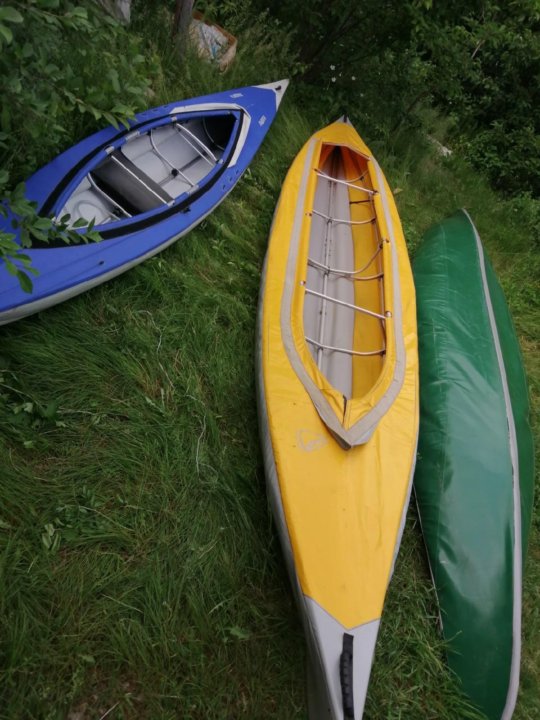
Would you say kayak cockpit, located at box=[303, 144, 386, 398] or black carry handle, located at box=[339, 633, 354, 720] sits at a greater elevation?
kayak cockpit, located at box=[303, 144, 386, 398]

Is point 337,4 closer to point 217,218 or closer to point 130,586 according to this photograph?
point 217,218

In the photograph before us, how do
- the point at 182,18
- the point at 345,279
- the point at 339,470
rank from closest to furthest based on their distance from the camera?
the point at 339,470 < the point at 345,279 < the point at 182,18

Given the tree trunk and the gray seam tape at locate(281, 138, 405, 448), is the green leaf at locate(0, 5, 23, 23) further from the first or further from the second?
the tree trunk

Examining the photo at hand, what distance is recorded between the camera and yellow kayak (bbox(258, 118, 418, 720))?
74.5 inches

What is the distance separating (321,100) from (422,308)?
274 cm

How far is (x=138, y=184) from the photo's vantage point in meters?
3.07

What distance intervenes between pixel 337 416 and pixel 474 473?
88cm

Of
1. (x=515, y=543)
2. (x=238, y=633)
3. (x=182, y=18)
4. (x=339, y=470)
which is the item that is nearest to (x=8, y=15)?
(x=339, y=470)

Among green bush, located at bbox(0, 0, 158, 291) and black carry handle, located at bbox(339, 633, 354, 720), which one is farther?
black carry handle, located at bbox(339, 633, 354, 720)

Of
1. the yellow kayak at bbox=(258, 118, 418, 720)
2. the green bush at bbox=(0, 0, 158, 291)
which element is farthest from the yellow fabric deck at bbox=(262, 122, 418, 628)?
the green bush at bbox=(0, 0, 158, 291)

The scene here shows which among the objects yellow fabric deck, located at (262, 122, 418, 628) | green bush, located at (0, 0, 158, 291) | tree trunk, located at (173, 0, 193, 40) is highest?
tree trunk, located at (173, 0, 193, 40)

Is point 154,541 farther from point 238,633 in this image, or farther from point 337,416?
point 337,416

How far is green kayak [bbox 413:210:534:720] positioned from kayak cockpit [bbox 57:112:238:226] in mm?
1864

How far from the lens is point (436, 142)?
6.41 meters
